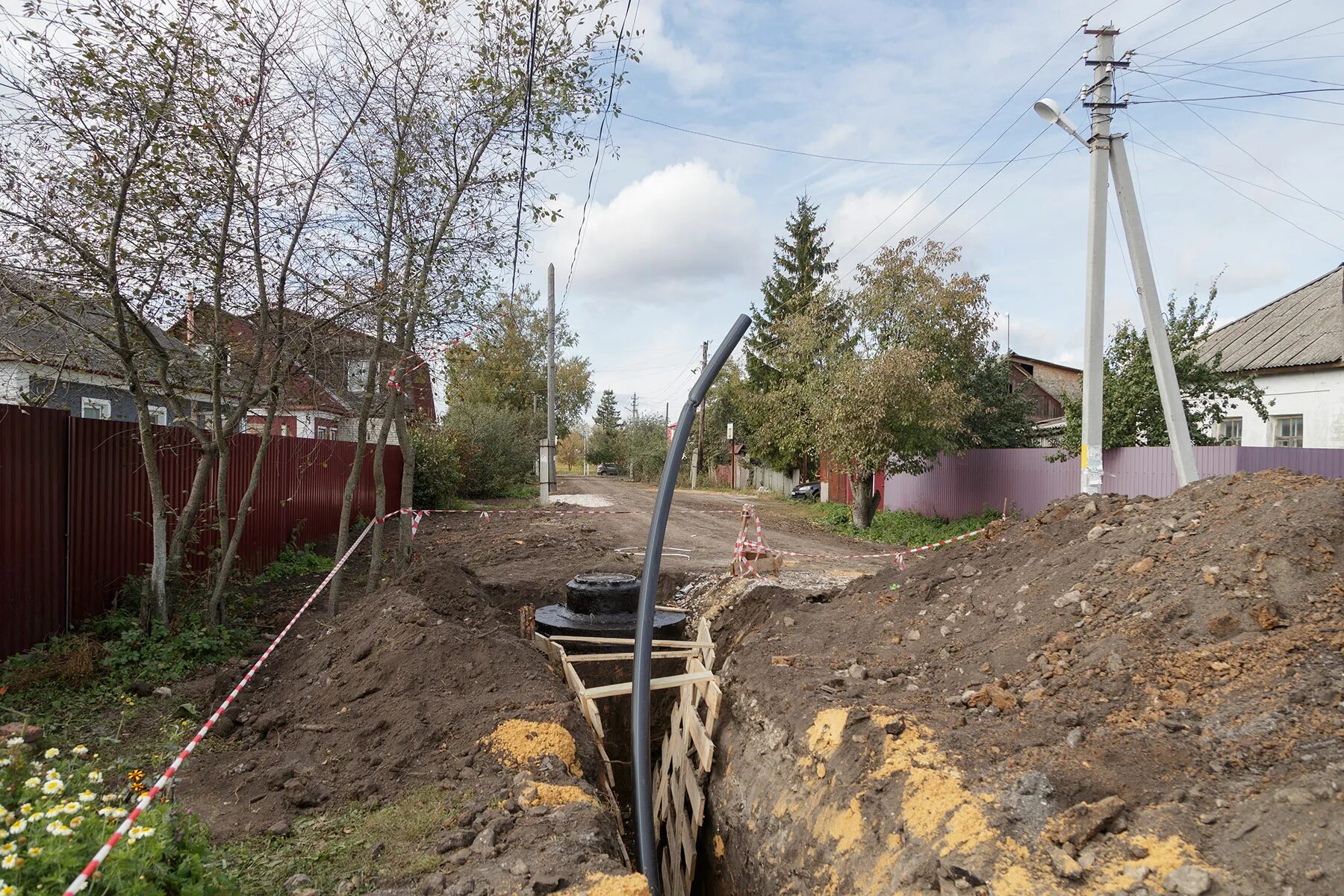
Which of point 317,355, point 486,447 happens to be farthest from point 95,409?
point 486,447

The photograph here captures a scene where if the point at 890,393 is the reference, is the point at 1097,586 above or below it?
below

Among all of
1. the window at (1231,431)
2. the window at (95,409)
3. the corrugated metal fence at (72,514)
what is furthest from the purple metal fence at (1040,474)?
the window at (95,409)

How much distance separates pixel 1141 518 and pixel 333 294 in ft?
23.8

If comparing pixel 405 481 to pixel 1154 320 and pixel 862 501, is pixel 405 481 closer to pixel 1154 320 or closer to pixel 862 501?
pixel 1154 320

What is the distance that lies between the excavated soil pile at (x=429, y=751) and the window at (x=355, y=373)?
2747mm

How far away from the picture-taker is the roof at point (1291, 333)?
17.2 m

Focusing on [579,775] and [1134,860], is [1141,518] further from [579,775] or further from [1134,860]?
[579,775]

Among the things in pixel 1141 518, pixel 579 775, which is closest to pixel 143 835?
pixel 579 775

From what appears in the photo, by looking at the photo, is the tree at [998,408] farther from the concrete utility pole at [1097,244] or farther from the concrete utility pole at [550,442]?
the concrete utility pole at [550,442]

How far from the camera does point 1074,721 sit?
13.6 feet

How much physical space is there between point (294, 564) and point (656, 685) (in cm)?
777

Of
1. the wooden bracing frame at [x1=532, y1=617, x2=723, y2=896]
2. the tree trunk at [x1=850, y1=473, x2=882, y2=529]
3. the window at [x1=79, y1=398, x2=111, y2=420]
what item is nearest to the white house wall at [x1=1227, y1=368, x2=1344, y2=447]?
the tree trunk at [x1=850, y1=473, x2=882, y2=529]

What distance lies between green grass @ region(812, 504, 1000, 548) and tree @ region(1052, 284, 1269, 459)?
2.24 metres

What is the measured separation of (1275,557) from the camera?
468 centimetres
